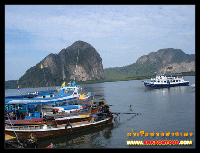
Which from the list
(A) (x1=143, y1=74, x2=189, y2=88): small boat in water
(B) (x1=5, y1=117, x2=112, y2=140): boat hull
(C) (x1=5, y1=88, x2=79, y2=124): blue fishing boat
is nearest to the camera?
(B) (x1=5, y1=117, x2=112, y2=140): boat hull

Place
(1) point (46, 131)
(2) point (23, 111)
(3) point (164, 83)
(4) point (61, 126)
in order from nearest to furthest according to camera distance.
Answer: (1) point (46, 131) < (4) point (61, 126) < (2) point (23, 111) < (3) point (164, 83)

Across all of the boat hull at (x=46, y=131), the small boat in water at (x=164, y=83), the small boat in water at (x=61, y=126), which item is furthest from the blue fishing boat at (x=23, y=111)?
the small boat in water at (x=164, y=83)

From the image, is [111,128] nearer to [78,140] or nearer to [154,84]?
[78,140]

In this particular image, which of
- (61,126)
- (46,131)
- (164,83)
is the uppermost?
(164,83)

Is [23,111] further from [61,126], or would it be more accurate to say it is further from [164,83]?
[164,83]

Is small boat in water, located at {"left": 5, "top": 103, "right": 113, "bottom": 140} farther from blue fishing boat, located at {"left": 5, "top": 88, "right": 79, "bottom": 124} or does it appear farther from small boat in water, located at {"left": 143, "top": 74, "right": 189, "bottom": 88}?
small boat in water, located at {"left": 143, "top": 74, "right": 189, "bottom": 88}

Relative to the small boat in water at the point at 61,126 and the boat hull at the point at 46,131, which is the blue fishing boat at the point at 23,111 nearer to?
the small boat in water at the point at 61,126

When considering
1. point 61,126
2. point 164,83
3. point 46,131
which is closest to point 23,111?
point 46,131

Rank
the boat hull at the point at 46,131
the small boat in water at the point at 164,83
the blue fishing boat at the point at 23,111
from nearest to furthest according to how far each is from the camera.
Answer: the boat hull at the point at 46,131 < the blue fishing boat at the point at 23,111 < the small boat in water at the point at 164,83

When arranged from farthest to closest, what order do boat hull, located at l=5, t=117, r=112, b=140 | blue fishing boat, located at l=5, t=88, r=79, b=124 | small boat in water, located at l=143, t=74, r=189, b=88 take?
small boat in water, located at l=143, t=74, r=189, b=88 → blue fishing boat, located at l=5, t=88, r=79, b=124 → boat hull, located at l=5, t=117, r=112, b=140

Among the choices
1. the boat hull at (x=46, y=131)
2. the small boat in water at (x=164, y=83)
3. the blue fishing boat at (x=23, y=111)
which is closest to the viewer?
the boat hull at (x=46, y=131)

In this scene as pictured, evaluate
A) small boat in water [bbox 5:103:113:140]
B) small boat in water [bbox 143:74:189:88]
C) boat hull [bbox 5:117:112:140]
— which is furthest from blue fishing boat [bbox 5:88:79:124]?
small boat in water [bbox 143:74:189:88]

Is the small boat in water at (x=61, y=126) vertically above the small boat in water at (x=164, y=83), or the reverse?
the small boat in water at (x=164, y=83)
